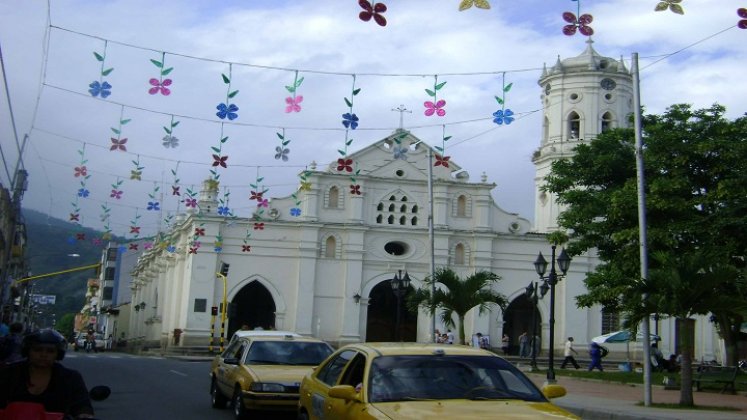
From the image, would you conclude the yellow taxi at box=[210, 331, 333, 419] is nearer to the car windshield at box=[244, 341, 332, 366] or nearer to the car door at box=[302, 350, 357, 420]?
the car windshield at box=[244, 341, 332, 366]

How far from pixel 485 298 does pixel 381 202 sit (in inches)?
841

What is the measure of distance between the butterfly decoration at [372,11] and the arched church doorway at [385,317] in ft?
137

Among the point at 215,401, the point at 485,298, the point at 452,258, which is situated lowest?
the point at 215,401

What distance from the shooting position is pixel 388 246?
170ft

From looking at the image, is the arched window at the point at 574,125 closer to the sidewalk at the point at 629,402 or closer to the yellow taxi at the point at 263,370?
the sidewalk at the point at 629,402

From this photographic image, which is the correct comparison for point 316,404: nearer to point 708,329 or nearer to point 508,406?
point 508,406

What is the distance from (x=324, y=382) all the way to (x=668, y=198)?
19397 mm

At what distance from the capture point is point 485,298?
30.9 metres

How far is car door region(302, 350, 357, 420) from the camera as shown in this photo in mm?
8578

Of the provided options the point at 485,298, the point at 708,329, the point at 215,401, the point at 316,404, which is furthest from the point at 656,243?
the point at 708,329

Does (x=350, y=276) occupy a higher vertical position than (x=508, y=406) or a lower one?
higher

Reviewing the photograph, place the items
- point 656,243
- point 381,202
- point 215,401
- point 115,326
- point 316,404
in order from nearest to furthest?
point 316,404
point 215,401
point 656,243
point 381,202
point 115,326

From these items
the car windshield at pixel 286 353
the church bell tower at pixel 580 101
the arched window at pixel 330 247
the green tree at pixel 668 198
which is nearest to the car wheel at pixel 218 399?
the car windshield at pixel 286 353

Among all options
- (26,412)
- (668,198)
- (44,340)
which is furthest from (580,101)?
(26,412)
